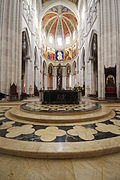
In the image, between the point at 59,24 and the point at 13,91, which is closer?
the point at 13,91

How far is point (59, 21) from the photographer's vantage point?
83.3 feet

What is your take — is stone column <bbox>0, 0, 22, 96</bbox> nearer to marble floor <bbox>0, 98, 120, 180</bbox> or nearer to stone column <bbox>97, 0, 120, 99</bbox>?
marble floor <bbox>0, 98, 120, 180</bbox>

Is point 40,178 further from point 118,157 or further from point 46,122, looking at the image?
point 46,122

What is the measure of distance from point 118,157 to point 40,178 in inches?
44.0

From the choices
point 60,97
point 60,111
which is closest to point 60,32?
point 60,97

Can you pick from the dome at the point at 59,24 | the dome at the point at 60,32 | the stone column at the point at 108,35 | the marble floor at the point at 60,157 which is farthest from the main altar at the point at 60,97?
the dome at the point at 59,24

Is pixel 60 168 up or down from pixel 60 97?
down

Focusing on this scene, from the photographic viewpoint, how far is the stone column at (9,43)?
24.2ft

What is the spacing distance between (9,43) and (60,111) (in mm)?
7417

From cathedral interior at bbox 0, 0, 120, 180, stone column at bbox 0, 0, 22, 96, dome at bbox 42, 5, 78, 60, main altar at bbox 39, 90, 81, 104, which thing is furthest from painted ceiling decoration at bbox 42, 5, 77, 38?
main altar at bbox 39, 90, 81, 104

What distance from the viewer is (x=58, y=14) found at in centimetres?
2336

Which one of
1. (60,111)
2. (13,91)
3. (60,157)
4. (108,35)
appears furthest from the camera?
(108,35)

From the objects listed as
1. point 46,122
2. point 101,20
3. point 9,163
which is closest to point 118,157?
point 9,163

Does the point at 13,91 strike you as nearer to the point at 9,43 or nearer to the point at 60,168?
the point at 9,43
